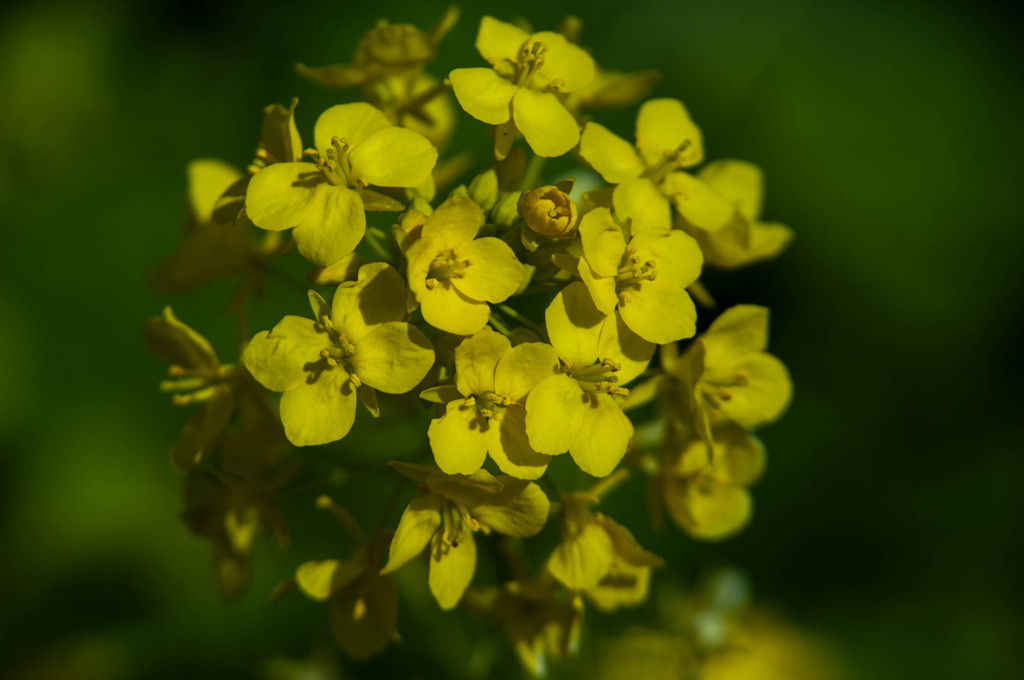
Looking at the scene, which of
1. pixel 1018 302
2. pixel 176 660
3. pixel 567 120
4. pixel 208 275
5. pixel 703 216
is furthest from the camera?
pixel 1018 302

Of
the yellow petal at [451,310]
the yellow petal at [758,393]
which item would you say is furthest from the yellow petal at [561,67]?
the yellow petal at [758,393]

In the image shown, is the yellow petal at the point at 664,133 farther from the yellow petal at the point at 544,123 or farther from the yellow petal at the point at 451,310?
the yellow petal at the point at 451,310

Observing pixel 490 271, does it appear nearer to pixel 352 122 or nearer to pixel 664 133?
pixel 352 122

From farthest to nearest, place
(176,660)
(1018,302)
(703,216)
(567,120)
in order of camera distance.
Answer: (1018,302), (176,660), (703,216), (567,120)

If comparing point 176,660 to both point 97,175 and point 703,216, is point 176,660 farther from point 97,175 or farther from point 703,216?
point 703,216

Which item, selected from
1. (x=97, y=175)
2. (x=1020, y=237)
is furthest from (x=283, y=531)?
(x=1020, y=237)

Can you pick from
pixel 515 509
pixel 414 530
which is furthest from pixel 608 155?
pixel 414 530

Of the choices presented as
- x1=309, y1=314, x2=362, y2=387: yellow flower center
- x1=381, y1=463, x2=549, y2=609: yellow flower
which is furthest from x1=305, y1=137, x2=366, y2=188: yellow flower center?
x1=381, y1=463, x2=549, y2=609: yellow flower
